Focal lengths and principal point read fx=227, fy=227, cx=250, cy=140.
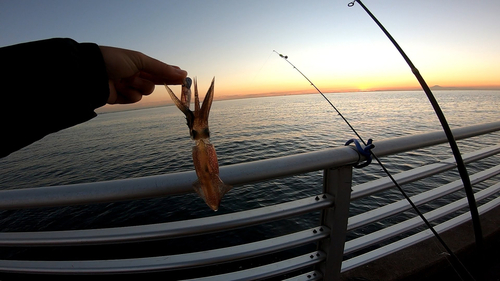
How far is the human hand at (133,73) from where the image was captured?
1102 millimetres

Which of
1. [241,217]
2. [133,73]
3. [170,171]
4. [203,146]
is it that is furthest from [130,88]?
[170,171]

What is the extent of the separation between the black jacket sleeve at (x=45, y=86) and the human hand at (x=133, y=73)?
83 millimetres

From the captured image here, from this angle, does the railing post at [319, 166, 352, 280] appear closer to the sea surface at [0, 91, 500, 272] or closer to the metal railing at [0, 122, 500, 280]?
the metal railing at [0, 122, 500, 280]

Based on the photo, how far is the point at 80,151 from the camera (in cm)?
2198

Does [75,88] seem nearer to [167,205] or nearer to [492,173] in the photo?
[492,173]

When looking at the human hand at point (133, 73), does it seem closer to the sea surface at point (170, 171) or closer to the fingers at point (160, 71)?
the fingers at point (160, 71)

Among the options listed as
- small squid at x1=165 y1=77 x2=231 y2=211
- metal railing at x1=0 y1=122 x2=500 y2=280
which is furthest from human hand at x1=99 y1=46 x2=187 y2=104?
metal railing at x1=0 y1=122 x2=500 y2=280

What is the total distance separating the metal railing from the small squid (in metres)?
0.26

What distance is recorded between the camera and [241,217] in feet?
4.97

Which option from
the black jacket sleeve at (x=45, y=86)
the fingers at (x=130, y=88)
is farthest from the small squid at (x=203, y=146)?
the fingers at (x=130, y=88)

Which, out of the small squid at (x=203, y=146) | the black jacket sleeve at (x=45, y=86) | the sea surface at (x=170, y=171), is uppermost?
the black jacket sleeve at (x=45, y=86)

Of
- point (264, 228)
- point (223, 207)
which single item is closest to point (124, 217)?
point (223, 207)

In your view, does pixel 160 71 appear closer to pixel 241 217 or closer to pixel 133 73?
pixel 133 73

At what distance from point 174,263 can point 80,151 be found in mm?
25826
